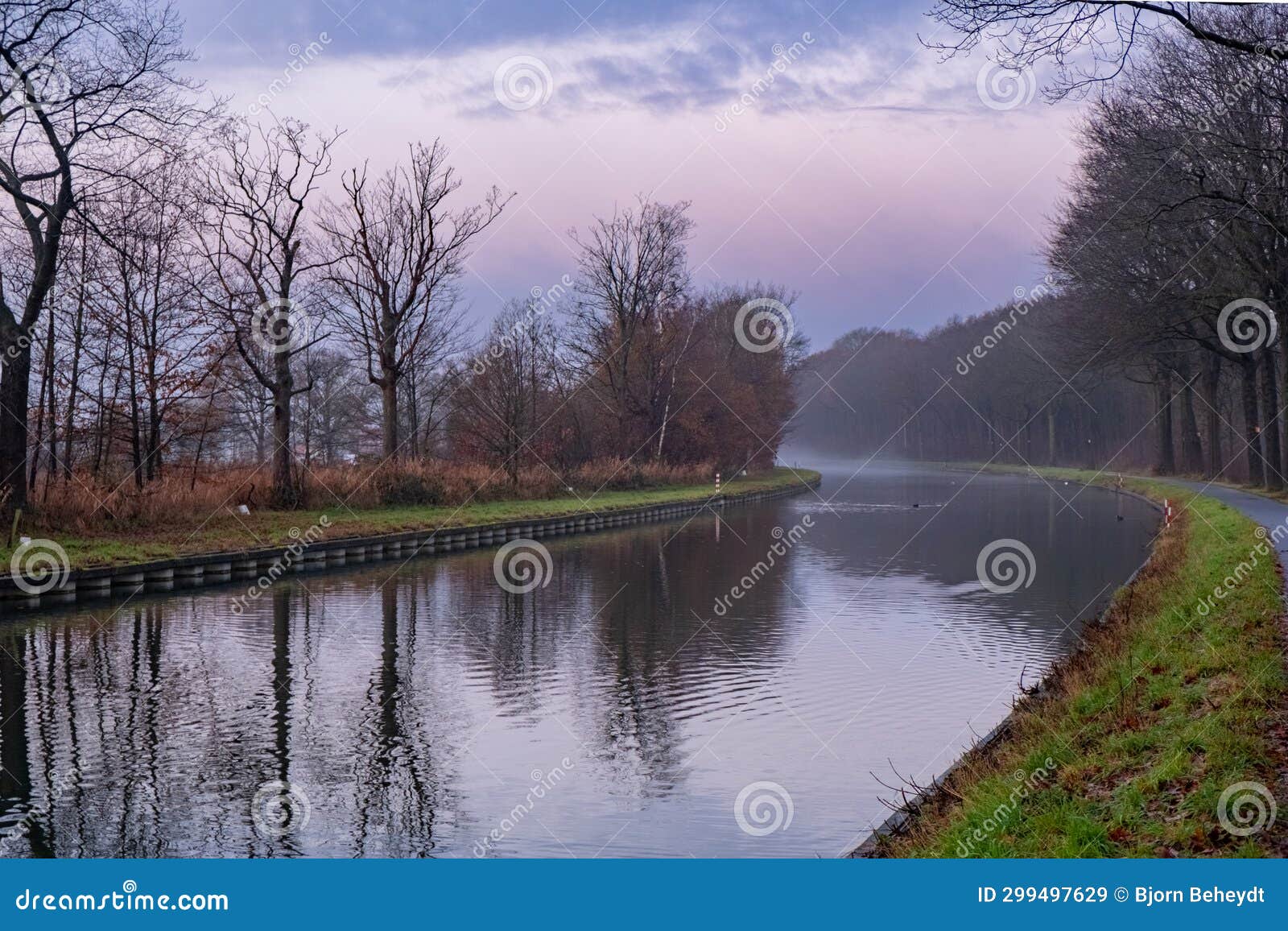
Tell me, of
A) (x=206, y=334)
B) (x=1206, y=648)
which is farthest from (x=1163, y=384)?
(x=1206, y=648)

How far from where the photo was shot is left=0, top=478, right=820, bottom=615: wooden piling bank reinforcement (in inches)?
698

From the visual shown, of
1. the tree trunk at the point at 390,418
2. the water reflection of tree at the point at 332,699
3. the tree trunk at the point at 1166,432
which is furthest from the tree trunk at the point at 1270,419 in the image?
the tree trunk at the point at 390,418

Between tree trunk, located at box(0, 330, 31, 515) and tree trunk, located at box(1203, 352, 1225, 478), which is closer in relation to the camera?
tree trunk, located at box(0, 330, 31, 515)

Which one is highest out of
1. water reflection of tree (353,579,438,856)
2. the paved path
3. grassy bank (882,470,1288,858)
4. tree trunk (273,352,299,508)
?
tree trunk (273,352,299,508)

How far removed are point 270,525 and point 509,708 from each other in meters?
15.5

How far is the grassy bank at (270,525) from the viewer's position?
20.1m

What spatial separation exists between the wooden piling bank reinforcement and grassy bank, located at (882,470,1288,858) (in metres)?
13.5

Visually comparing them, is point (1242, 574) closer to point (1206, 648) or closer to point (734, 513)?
point (1206, 648)

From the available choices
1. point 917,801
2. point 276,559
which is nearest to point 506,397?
point 276,559

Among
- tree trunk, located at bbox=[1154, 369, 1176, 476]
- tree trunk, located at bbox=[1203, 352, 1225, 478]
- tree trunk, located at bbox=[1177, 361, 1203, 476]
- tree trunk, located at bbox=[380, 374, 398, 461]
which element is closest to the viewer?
tree trunk, located at bbox=[380, 374, 398, 461]

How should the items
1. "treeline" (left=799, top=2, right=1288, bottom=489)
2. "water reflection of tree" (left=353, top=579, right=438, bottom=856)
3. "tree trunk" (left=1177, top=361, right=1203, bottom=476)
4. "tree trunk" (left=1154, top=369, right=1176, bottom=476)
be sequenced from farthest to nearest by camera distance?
1. "tree trunk" (left=1154, top=369, right=1176, bottom=476)
2. "tree trunk" (left=1177, top=361, right=1203, bottom=476)
3. "treeline" (left=799, top=2, right=1288, bottom=489)
4. "water reflection of tree" (left=353, top=579, right=438, bottom=856)

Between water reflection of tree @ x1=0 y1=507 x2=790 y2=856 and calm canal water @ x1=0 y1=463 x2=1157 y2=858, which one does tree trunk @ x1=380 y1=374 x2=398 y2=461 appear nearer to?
calm canal water @ x1=0 y1=463 x2=1157 y2=858

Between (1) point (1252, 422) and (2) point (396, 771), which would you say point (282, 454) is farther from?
(1) point (1252, 422)

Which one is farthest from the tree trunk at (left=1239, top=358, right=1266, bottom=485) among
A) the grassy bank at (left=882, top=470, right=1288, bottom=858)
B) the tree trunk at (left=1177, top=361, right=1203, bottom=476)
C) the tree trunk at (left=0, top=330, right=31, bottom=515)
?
the tree trunk at (left=0, top=330, right=31, bottom=515)
